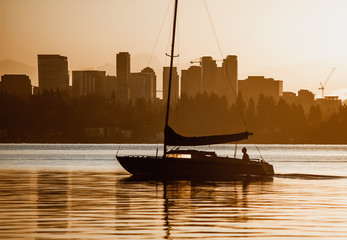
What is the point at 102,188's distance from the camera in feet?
236

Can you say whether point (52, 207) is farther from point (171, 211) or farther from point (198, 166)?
point (198, 166)

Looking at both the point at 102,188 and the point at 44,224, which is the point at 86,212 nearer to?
the point at 44,224

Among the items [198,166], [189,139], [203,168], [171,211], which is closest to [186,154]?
[198,166]

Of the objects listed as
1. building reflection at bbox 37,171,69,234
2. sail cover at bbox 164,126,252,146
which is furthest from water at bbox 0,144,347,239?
sail cover at bbox 164,126,252,146

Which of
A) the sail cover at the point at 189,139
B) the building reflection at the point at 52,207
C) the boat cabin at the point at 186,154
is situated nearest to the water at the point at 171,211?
the building reflection at the point at 52,207

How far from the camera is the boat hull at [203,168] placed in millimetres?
82062

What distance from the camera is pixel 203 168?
82500mm

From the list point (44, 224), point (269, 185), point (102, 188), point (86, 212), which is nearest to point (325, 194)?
point (269, 185)

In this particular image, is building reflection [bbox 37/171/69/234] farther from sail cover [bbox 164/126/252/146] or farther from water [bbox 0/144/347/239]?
sail cover [bbox 164/126/252/146]

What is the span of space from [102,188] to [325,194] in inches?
703

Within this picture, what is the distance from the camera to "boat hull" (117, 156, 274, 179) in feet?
269

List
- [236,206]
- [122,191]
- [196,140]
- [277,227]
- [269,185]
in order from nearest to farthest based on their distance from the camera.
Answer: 1. [277,227]
2. [236,206]
3. [122,191]
4. [269,185]
5. [196,140]

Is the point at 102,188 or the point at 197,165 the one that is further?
the point at 197,165

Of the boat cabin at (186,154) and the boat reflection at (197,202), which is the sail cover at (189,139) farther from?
the boat reflection at (197,202)
